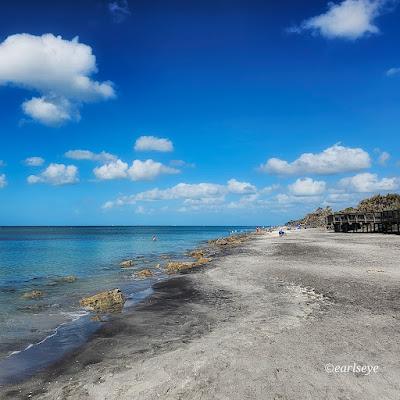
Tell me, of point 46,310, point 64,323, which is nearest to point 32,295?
point 46,310

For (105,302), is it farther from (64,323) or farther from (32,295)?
(32,295)

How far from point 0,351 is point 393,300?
14.6 meters

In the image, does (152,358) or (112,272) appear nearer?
(152,358)

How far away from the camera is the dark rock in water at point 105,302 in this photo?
17766 millimetres

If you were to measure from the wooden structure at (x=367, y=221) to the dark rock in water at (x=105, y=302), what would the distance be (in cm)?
4864

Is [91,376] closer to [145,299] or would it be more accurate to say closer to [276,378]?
[276,378]

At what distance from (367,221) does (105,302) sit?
55.8 metres

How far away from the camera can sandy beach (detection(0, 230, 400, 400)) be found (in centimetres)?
812

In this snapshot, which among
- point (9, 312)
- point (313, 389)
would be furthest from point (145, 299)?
point (313, 389)

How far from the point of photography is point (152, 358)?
1035cm

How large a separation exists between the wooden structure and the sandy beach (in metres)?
42.9

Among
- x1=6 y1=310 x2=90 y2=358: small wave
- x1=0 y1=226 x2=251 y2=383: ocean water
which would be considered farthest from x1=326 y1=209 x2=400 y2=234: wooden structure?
x1=6 y1=310 x2=90 y2=358: small wave

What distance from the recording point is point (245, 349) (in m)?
10.3

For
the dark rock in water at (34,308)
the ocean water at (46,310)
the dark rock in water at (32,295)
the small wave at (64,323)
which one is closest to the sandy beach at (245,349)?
the ocean water at (46,310)
